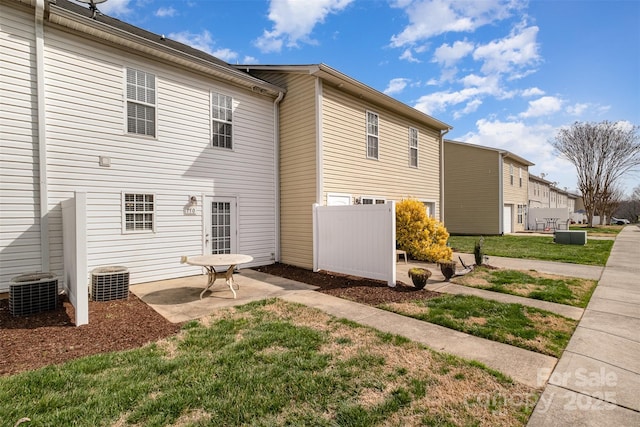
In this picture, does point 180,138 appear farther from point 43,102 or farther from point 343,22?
point 343,22

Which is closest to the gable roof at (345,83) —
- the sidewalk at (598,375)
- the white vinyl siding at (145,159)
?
the white vinyl siding at (145,159)

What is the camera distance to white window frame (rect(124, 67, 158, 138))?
688 centimetres

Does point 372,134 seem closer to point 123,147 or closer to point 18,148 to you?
point 123,147

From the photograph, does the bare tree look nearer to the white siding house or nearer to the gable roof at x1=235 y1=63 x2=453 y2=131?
the gable roof at x1=235 y1=63 x2=453 y2=131

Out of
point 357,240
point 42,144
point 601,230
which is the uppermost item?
point 42,144

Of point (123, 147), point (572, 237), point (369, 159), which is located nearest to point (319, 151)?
point (369, 159)

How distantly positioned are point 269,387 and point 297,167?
7.13m

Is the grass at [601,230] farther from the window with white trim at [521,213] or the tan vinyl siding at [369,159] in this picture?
the tan vinyl siding at [369,159]

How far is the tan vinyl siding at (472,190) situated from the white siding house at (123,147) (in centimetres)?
1762

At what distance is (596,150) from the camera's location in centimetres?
2695

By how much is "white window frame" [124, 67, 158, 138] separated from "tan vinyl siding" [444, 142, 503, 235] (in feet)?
67.6

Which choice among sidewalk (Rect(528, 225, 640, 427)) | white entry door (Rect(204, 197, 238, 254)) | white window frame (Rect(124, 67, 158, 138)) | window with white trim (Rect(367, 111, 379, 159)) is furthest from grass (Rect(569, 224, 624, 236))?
white window frame (Rect(124, 67, 158, 138))

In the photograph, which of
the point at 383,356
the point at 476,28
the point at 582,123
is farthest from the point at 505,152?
the point at 383,356

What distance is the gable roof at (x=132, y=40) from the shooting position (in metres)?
5.87
